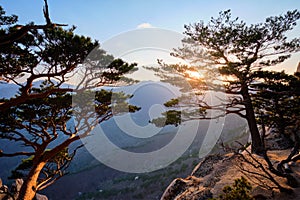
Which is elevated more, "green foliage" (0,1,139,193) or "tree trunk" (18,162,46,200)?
"green foliage" (0,1,139,193)

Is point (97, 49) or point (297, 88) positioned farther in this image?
point (97, 49)

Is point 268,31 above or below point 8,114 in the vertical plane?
above

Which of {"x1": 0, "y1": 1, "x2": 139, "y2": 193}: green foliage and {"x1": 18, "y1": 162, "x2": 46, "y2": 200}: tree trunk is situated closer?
{"x1": 0, "y1": 1, "x2": 139, "y2": 193}: green foliage

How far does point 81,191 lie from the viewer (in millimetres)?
44094

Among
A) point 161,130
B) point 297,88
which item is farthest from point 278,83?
point 161,130

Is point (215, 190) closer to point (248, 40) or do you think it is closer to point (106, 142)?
point (248, 40)

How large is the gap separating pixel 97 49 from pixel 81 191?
44.0 metres

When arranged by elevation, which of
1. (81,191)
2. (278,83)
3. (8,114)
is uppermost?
(278,83)

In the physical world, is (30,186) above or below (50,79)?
below

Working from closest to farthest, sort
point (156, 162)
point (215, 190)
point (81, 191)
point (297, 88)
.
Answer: point (215, 190) → point (297, 88) → point (81, 191) → point (156, 162)

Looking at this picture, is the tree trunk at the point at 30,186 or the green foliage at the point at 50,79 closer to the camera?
the green foliage at the point at 50,79

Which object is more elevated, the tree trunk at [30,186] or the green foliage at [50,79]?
the green foliage at [50,79]

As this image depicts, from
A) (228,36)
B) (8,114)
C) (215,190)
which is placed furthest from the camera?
(228,36)

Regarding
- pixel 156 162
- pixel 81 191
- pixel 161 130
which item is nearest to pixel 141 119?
pixel 161 130
